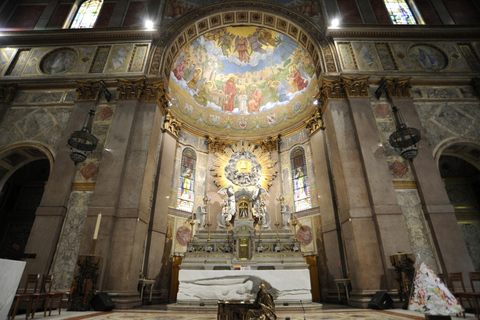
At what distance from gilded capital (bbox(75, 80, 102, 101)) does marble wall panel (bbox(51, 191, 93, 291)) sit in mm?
4238

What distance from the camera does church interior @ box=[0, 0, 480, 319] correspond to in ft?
27.1

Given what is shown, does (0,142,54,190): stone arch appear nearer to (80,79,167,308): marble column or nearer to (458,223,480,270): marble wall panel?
(80,79,167,308): marble column

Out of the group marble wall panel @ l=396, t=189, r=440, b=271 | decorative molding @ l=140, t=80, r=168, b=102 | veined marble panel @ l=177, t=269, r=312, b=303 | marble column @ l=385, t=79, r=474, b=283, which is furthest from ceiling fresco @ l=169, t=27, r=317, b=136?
veined marble panel @ l=177, t=269, r=312, b=303

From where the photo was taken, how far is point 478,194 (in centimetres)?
1296

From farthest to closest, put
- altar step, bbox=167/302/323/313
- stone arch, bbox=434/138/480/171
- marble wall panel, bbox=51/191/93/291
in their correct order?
stone arch, bbox=434/138/480/171
marble wall panel, bbox=51/191/93/291
altar step, bbox=167/302/323/313

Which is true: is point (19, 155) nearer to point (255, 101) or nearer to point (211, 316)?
point (211, 316)

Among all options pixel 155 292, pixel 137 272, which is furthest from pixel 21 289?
pixel 155 292

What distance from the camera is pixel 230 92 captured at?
17.6m

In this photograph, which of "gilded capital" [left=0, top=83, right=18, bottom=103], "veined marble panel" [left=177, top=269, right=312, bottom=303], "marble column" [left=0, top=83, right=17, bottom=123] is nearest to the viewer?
"veined marble panel" [left=177, top=269, right=312, bottom=303]

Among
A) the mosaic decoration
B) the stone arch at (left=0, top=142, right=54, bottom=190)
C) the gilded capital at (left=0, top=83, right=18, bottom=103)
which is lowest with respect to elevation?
the stone arch at (left=0, top=142, right=54, bottom=190)

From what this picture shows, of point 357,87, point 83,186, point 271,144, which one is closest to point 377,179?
point 357,87

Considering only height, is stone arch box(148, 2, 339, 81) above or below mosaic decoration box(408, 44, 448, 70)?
above

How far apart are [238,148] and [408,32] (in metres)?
10.7

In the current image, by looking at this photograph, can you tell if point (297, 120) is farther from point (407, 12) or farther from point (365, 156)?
point (407, 12)
